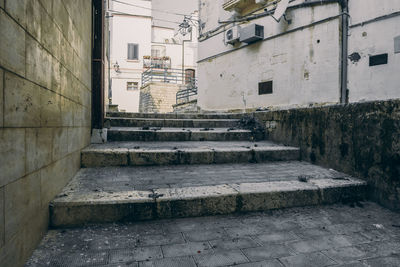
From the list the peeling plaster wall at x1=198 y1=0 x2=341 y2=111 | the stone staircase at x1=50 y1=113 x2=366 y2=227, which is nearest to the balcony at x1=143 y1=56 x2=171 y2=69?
the peeling plaster wall at x1=198 y1=0 x2=341 y2=111

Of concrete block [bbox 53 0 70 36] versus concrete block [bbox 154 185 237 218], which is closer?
concrete block [bbox 53 0 70 36]

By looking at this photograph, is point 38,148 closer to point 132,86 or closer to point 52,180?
point 52,180

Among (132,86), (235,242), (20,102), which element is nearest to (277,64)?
(235,242)

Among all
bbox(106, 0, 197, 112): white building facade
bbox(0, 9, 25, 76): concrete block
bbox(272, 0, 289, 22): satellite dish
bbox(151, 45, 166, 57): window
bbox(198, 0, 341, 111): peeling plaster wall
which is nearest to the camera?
bbox(0, 9, 25, 76): concrete block

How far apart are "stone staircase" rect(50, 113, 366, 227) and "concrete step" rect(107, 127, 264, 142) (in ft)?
0.31

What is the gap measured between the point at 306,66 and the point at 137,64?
19.7 meters

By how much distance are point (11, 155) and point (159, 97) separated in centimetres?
1906

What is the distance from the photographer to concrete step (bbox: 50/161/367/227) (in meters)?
2.28

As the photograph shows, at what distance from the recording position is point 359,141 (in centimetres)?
326

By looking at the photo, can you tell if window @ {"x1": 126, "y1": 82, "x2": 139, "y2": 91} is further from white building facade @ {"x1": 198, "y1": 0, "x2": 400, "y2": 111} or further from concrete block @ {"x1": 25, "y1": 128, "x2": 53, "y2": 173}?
concrete block @ {"x1": 25, "y1": 128, "x2": 53, "y2": 173}

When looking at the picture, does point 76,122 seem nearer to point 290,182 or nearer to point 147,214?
point 147,214

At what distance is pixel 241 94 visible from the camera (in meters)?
11.4

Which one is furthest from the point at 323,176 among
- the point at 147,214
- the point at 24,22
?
the point at 24,22

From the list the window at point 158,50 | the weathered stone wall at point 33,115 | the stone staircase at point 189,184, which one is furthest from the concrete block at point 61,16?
the window at point 158,50
